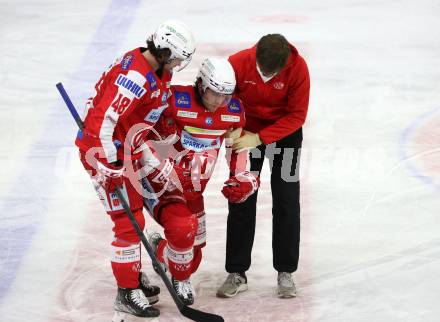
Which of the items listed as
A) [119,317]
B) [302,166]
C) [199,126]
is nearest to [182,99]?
[199,126]

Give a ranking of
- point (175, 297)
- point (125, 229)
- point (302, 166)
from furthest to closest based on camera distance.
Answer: point (302, 166), point (175, 297), point (125, 229)

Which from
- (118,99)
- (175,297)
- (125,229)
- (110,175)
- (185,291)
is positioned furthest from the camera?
(185,291)

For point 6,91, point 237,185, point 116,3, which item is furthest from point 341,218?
point 116,3

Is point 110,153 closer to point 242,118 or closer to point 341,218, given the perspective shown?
point 242,118

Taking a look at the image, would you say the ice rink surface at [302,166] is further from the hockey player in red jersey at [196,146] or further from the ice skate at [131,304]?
the hockey player in red jersey at [196,146]

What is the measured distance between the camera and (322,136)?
587cm

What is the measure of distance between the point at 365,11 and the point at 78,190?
377cm

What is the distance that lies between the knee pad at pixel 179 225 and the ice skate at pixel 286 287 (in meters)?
0.49

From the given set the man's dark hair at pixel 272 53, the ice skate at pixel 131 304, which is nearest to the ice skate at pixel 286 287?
the ice skate at pixel 131 304

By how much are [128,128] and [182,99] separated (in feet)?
0.91

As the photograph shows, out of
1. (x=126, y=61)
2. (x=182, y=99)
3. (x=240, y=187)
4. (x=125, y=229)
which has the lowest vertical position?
(x=125, y=229)

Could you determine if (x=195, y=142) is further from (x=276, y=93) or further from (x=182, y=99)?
(x=276, y=93)

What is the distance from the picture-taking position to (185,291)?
419 cm

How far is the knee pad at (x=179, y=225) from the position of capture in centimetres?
397
